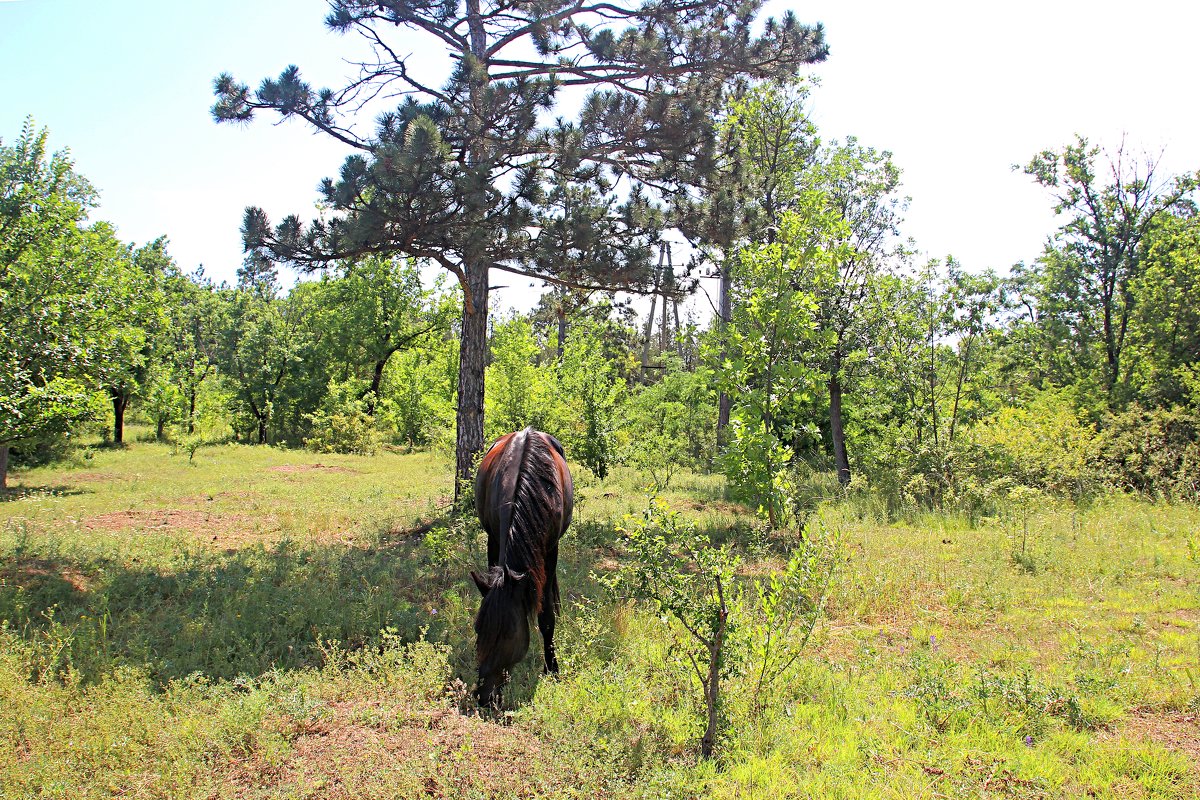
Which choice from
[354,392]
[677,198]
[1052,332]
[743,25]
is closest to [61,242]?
[677,198]

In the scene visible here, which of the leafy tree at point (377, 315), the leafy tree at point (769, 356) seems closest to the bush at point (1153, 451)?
the leafy tree at point (769, 356)

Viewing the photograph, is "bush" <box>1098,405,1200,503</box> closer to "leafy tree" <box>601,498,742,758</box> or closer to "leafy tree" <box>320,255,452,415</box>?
"leafy tree" <box>601,498,742,758</box>

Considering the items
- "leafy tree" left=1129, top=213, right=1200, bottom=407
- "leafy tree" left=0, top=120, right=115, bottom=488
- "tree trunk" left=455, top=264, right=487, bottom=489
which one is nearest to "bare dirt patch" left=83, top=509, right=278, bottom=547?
"leafy tree" left=0, top=120, right=115, bottom=488

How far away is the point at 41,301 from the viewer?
8.52 meters

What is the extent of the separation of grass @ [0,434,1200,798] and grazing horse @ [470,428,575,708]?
0.32m

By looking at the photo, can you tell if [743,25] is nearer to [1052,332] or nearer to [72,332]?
[72,332]

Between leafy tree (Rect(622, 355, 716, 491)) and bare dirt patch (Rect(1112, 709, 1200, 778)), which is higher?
leafy tree (Rect(622, 355, 716, 491))

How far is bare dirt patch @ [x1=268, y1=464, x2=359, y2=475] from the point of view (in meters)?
16.7

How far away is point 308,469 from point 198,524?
800cm

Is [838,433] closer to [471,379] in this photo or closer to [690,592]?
[471,379]

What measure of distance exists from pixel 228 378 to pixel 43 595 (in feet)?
74.9

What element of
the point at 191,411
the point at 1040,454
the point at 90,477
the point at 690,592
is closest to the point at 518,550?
the point at 690,592

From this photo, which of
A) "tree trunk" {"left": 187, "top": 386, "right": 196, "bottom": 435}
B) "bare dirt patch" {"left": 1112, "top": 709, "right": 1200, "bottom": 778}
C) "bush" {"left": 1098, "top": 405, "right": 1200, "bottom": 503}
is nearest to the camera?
"bare dirt patch" {"left": 1112, "top": 709, "right": 1200, "bottom": 778}

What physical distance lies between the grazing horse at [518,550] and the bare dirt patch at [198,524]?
4778mm
